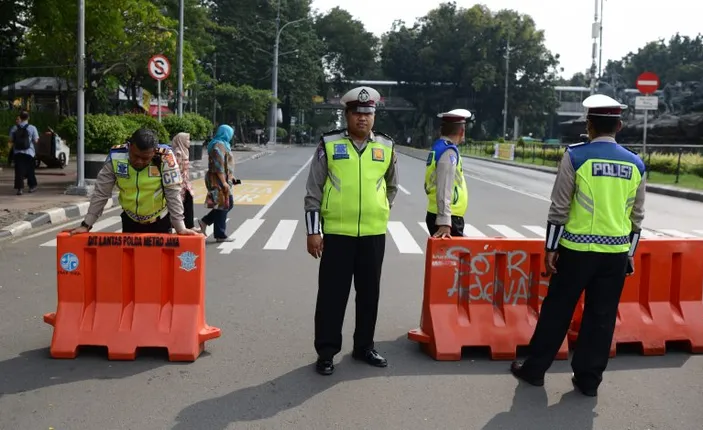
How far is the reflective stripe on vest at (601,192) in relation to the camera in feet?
15.0

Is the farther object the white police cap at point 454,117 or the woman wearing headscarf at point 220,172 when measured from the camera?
the woman wearing headscarf at point 220,172

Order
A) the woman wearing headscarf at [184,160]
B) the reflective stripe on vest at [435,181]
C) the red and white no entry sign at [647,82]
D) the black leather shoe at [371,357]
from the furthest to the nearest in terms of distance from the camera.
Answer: the red and white no entry sign at [647,82] < the woman wearing headscarf at [184,160] < the reflective stripe on vest at [435,181] < the black leather shoe at [371,357]

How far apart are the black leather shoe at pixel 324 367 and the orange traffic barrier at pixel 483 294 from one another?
788 mm

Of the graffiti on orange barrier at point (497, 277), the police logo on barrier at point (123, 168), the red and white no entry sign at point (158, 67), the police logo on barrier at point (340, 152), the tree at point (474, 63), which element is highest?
the tree at point (474, 63)

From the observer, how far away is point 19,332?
5875 millimetres

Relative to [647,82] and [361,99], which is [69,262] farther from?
[647,82]

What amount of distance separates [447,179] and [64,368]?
2969 millimetres

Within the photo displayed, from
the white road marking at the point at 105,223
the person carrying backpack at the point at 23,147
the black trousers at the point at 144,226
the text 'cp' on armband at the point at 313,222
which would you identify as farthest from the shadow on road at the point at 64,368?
the person carrying backpack at the point at 23,147

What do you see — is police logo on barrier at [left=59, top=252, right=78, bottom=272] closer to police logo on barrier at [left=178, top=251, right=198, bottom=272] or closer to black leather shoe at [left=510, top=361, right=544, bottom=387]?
police logo on barrier at [left=178, top=251, right=198, bottom=272]

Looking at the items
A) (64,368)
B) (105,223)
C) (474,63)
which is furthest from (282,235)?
(474,63)

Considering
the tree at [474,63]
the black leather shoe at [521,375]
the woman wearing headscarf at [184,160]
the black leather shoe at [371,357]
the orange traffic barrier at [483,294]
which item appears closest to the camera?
the black leather shoe at [521,375]

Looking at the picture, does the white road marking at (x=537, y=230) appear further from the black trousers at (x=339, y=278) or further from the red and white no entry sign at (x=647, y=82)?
the red and white no entry sign at (x=647, y=82)

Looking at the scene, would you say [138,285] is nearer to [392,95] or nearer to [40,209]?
[40,209]

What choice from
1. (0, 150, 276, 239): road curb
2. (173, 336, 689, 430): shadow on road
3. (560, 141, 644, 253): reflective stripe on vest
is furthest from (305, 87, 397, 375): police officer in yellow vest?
(0, 150, 276, 239): road curb
